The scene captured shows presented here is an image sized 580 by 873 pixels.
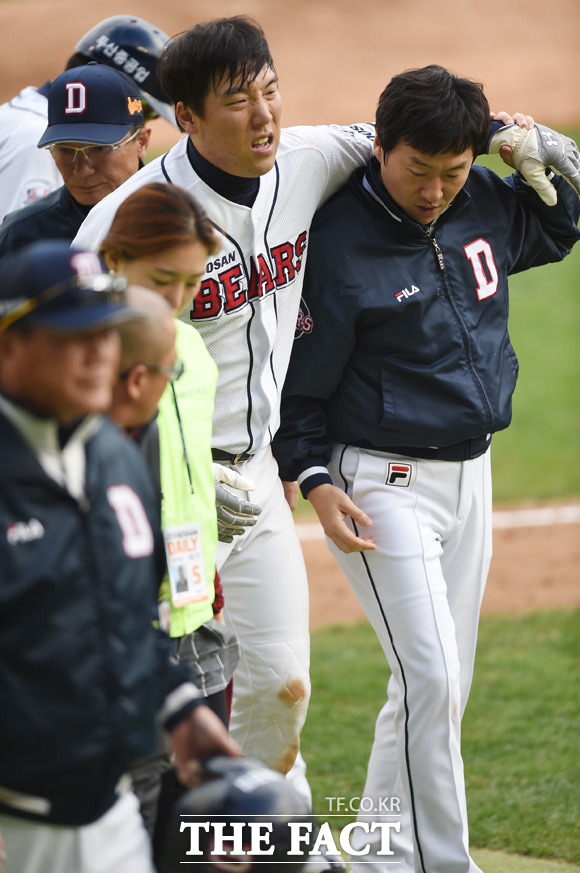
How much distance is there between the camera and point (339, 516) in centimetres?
352

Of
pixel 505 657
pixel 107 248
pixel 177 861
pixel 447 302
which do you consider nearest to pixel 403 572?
pixel 447 302

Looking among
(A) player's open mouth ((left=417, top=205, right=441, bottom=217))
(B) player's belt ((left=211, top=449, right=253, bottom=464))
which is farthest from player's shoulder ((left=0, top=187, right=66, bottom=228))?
(A) player's open mouth ((left=417, top=205, right=441, bottom=217))

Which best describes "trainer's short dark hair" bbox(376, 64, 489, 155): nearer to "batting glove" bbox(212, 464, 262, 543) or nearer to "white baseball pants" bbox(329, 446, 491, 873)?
"white baseball pants" bbox(329, 446, 491, 873)

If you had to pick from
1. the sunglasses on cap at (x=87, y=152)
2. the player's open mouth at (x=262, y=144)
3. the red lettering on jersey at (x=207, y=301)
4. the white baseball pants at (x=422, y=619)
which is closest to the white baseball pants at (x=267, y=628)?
the white baseball pants at (x=422, y=619)

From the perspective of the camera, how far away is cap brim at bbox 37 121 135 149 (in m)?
3.85

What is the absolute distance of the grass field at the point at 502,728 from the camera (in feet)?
13.8

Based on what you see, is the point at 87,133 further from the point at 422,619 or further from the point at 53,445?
the point at 53,445

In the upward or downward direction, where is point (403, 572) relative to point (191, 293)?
downward

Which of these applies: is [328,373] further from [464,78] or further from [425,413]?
[464,78]

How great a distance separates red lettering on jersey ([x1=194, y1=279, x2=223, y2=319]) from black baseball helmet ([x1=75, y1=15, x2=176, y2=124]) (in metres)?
1.53

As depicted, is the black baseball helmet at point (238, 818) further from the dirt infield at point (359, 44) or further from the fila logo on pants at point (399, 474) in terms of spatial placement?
the dirt infield at point (359, 44)

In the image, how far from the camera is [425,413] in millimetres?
3494

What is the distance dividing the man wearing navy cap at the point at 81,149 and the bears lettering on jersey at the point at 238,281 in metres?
0.72

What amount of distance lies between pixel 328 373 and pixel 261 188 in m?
0.59
